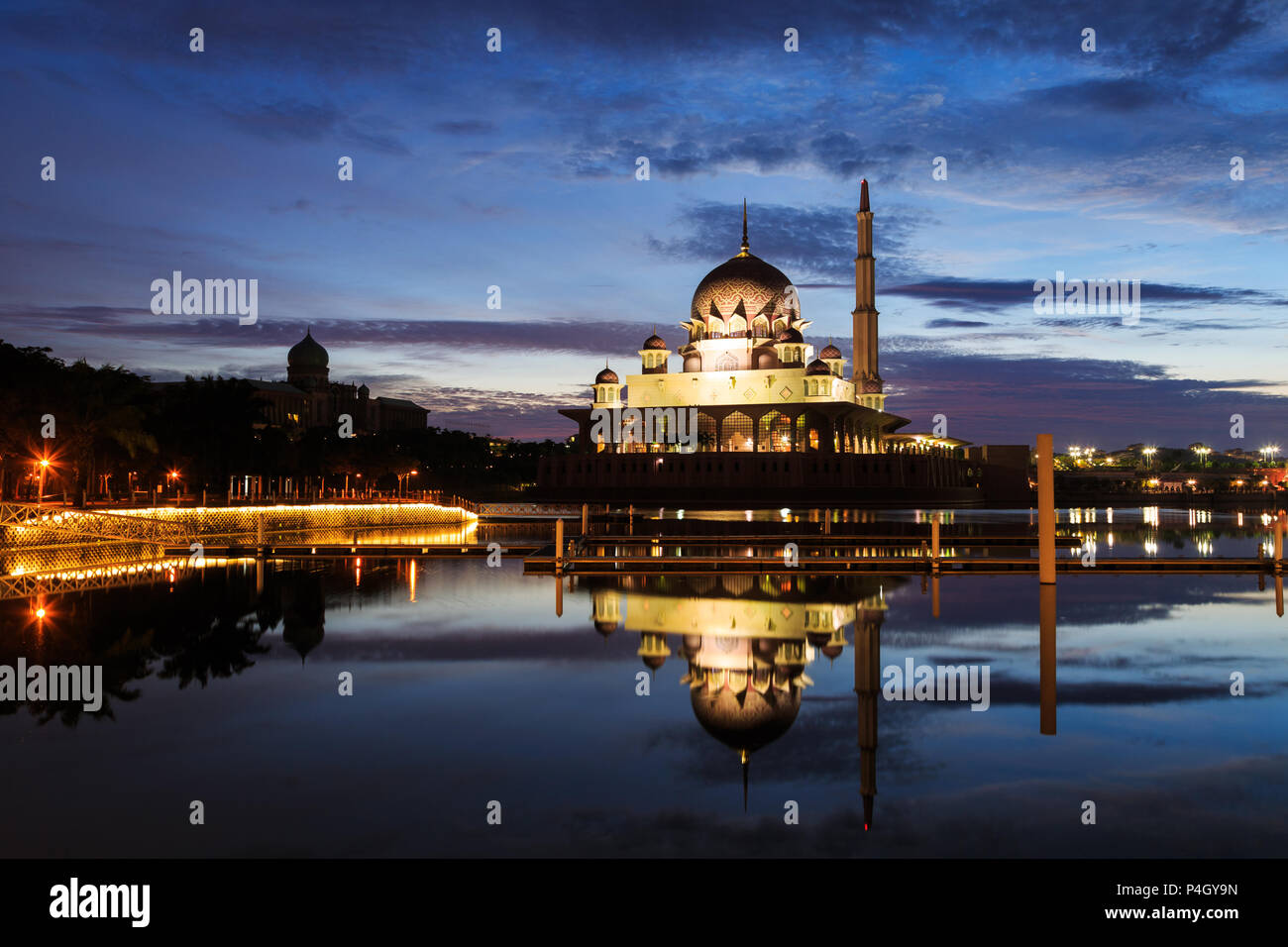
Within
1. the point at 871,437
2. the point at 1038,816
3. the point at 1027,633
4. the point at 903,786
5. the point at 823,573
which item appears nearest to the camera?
the point at 1038,816

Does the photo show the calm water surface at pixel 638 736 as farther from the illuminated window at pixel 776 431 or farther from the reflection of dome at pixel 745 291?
the reflection of dome at pixel 745 291

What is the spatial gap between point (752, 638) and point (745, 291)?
76070mm

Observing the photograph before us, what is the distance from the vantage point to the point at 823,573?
77.2ft

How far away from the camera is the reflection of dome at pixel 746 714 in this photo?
9164 millimetres

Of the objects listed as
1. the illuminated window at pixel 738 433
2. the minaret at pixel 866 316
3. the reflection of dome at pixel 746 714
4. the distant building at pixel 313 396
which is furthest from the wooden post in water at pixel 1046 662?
the distant building at pixel 313 396

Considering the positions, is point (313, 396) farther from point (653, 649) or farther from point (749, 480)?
point (653, 649)

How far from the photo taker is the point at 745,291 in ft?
289

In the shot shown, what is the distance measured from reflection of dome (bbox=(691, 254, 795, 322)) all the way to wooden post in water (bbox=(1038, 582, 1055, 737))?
69.3 metres

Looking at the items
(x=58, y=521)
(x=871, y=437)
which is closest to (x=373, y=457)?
(x=871, y=437)

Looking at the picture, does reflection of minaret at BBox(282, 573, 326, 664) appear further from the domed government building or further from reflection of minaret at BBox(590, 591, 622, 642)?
the domed government building

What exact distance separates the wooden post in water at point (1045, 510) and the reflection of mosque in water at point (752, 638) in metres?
3.06

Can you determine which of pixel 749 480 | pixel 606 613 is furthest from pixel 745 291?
pixel 606 613

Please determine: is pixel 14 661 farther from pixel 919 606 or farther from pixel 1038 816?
pixel 919 606
